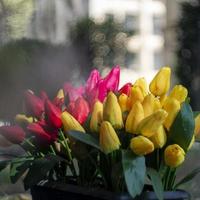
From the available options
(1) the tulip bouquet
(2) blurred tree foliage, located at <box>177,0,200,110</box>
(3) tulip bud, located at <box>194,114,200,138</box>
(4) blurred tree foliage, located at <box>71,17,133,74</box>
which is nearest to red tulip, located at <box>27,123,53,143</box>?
(1) the tulip bouquet

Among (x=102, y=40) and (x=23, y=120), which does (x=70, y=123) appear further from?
(x=102, y=40)

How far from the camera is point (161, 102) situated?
37.3 inches

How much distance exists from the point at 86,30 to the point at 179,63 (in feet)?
5.89

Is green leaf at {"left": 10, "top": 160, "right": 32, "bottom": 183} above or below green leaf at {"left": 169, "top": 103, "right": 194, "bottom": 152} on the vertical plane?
below

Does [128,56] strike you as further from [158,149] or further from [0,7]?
[158,149]

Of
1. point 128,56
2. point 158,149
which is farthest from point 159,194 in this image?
point 128,56

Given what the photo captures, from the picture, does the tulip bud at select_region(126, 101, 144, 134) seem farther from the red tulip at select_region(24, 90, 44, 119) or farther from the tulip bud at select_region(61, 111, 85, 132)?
the red tulip at select_region(24, 90, 44, 119)

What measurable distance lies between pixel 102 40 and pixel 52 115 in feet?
16.3

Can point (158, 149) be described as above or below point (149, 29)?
above

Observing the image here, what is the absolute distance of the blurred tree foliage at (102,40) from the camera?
18.5 ft

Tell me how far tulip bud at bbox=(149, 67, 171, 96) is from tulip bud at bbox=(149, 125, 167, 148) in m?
0.11

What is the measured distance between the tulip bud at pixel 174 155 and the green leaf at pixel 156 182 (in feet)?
0.08

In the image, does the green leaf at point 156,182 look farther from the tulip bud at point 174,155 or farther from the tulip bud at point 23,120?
the tulip bud at point 23,120

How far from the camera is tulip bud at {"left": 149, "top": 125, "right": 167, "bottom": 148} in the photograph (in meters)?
0.87
